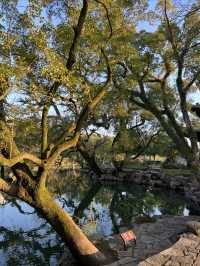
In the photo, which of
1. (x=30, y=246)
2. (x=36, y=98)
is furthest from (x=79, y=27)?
(x=30, y=246)

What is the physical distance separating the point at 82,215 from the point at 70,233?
11.1 metres

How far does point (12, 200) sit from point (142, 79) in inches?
571

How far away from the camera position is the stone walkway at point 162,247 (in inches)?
307

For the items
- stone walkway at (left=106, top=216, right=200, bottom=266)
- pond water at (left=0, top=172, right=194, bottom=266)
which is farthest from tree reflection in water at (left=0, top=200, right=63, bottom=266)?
stone walkway at (left=106, top=216, right=200, bottom=266)

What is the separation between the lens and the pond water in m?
12.8

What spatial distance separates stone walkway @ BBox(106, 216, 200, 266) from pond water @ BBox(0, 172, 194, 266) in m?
2.28

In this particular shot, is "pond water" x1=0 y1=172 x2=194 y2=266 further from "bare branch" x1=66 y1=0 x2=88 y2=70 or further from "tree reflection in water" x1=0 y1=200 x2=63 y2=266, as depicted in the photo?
"bare branch" x1=66 y1=0 x2=88 y2=70

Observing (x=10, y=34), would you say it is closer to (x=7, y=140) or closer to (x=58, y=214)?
(x=7, y=140)

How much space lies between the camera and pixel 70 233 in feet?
30.2

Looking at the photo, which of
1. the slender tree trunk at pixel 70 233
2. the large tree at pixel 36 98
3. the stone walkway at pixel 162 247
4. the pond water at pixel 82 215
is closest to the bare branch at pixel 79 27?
the large tree at pixel 36 98

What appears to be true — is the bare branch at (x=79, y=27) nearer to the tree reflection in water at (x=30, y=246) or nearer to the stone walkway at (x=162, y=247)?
the stone walkway at (x=162, y=247)

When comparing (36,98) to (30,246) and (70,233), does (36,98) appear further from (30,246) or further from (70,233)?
(30,246)

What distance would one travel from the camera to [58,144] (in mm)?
9789

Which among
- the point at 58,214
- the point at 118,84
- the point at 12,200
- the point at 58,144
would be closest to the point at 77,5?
the point at 58,144
